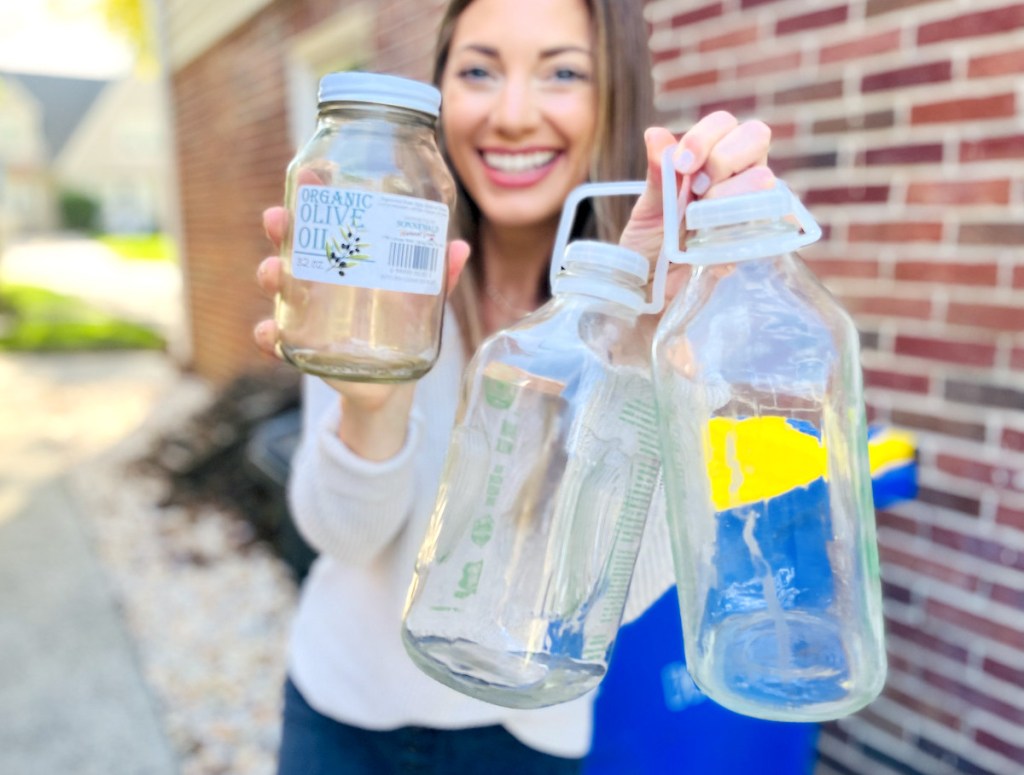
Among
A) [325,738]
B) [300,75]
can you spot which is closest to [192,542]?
[300,75]

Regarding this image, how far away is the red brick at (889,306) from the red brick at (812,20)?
2.41ft

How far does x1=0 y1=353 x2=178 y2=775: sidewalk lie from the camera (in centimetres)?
340

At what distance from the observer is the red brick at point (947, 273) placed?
2064 millimetres

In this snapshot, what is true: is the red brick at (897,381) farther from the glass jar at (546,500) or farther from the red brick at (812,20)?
the glass jar at (546,500)

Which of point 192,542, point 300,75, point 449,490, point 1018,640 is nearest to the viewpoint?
point 449,490

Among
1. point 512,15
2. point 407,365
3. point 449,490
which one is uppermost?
point 512,15

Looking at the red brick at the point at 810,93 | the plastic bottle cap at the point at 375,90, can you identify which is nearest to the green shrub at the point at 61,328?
the red brick at the point at 810,93

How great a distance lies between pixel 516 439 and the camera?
1127 mm

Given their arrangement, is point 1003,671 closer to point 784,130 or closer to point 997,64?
point 997,64

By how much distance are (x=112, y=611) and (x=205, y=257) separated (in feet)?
17.0

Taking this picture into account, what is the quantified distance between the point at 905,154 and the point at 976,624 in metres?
1.19

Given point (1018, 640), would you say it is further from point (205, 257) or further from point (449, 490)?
point (205, 257)

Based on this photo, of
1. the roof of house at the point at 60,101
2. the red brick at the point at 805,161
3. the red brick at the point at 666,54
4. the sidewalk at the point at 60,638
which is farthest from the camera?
the roof of house at the point at 60,101

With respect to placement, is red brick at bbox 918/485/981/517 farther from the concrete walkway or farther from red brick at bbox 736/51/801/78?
the concrete walkway
